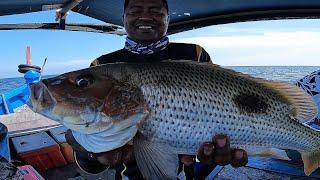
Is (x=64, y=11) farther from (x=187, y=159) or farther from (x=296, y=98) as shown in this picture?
(x=296, y=98)

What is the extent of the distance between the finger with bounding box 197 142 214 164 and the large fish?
51 mm

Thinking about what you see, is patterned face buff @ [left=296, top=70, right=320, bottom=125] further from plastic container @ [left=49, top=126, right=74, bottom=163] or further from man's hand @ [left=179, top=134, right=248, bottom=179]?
plastic container @ [left=49, top=126, right=74, bottom=163]

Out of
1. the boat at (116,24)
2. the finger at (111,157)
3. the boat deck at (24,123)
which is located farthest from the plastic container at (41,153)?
the finger at (111,157)

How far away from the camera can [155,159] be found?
222cm

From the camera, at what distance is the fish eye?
218cm

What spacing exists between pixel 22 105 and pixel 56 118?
6.95 meters

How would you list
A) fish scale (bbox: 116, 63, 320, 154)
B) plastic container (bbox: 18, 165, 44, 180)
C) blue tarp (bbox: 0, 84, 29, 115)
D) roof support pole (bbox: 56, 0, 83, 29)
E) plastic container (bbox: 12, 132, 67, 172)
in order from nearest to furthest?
fish scale (bbox: 116, 63, 320, 154)
plastic container (bbox: 18, 165, 44, 180)
roof support pole (bbox: 56, 0, 83, 29)
plastic container (bbox: 12, 132, 67, 172)
blue tarp (bbox: 0, 84, 29, 115)

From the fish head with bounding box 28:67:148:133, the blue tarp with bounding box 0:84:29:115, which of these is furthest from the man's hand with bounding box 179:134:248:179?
the blue tarp with bounding box 0:84:29:115

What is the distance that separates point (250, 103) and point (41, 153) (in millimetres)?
3720

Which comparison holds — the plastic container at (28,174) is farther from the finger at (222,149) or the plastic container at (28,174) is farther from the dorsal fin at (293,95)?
the dorsal fin at (293,95)

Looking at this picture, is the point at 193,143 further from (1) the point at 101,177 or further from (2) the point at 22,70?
(2) the point at 22,70

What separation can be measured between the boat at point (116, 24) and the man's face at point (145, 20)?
5.83 feet

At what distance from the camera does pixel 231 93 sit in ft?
Answer: 7.69

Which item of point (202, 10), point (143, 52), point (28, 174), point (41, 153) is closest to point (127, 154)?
point (143, 52)
